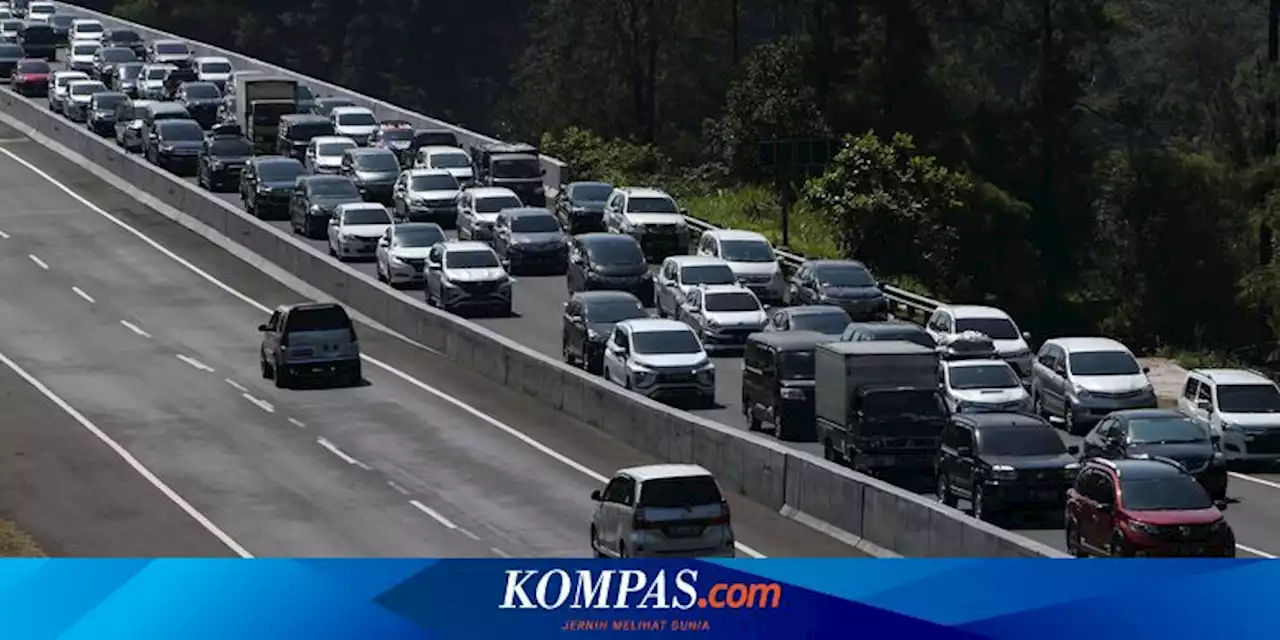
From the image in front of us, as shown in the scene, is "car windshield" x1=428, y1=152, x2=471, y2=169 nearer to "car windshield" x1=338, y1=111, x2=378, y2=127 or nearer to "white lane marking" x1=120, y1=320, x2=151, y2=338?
"car windshield" x1=338, y1=111, x2=378, y2=127

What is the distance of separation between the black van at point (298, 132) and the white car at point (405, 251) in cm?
1893

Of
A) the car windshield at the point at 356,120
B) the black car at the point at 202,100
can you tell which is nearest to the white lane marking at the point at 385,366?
the black car at the point at 202,100

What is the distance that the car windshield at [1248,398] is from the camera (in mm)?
44688

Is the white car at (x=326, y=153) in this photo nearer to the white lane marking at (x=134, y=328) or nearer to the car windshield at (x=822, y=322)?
the white lane marking at (x=134, y=328)

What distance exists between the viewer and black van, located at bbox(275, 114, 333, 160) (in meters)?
80.1

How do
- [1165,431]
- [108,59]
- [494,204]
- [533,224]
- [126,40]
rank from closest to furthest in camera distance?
1. [1165,431]
2. [533,224]
3. [494,204]
4. [108,59]
5. [126,40]

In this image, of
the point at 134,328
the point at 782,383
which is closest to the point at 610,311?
the point at 782,383

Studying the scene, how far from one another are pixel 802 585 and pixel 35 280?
4405 cm

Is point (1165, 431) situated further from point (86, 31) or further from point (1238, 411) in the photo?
point (86, 31)

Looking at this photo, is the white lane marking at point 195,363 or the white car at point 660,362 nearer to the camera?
the white car at point 660,362

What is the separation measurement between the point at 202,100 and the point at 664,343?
44.5m

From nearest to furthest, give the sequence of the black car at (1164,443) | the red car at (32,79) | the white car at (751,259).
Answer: the black car at (1164,443), the white car at (751,259), the red car at (32,79)

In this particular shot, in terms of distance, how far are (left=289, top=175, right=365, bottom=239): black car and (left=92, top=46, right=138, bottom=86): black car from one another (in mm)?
33746

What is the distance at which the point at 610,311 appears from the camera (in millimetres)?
51375
